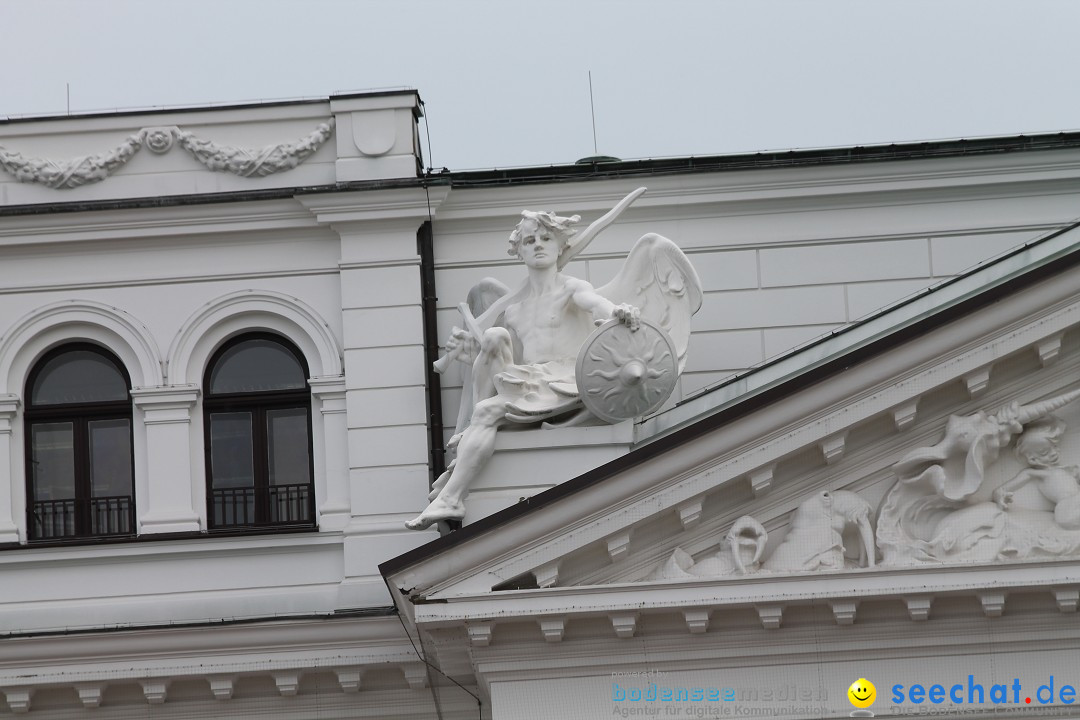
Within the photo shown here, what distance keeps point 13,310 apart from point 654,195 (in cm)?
689

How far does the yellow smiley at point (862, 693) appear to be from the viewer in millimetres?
17281

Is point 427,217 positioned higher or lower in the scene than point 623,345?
higher

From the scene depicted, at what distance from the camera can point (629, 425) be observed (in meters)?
18.2

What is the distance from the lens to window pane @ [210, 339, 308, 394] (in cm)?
2075

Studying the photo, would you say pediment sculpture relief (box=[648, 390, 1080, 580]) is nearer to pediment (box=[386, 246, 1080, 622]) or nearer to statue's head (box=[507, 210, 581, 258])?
pediment (box=[386, 246, 1080, 622])

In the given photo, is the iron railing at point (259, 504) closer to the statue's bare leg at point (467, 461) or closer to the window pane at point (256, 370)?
the window pane at point (256, 370)

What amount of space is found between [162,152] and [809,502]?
8021 millimetres

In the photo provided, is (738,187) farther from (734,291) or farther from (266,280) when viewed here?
(266,280)

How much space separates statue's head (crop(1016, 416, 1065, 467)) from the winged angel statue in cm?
321

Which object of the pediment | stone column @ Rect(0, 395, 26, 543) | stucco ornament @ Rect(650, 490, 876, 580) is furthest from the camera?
stone column @ Rect(0, 395, 26, 543)

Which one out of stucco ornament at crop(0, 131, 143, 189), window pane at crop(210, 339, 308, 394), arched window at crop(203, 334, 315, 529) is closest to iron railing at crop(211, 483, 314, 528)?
arched window at crop(203, 334, 315, 529)

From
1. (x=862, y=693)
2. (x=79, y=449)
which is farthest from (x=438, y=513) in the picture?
(x=79, y=449)

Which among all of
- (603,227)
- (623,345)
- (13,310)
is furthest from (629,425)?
(13,310)

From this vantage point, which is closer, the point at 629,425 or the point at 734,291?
the point at 629,425
